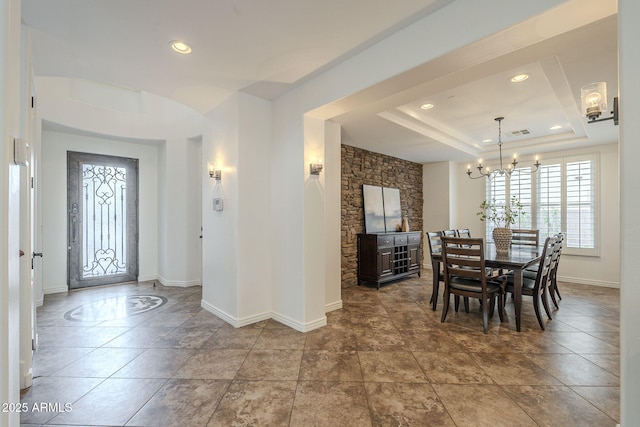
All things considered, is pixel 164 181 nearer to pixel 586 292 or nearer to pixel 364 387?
pixel 364 387

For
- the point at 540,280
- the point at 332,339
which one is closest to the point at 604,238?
the point at 540,280

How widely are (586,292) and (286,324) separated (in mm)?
5115

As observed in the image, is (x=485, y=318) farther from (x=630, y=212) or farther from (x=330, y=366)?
(x=630, y=212)

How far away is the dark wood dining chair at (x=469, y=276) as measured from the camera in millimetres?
3027

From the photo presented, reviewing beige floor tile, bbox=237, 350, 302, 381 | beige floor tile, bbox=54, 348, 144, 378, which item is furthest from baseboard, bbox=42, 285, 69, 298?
beige floor tile, bbox=237, 350, 302, 381

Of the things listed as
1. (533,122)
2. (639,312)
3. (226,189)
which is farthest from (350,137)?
(639,312)

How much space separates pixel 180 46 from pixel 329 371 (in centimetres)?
302

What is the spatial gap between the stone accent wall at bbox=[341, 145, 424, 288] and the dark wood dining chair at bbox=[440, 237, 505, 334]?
194 cm

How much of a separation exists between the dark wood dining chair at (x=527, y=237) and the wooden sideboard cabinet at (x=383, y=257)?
1.87 meters

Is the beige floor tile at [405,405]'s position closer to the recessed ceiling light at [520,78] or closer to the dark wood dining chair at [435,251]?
the dark wood dining chair at [435,251]

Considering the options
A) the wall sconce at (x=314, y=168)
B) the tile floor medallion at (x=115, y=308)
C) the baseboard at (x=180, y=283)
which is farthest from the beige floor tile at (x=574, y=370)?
the baseboard at (x=180, y=283)

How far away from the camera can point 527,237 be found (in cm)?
500

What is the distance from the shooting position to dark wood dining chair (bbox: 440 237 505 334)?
9.93 ft

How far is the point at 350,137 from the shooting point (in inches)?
189
